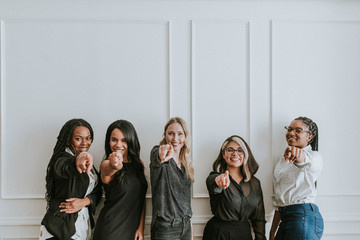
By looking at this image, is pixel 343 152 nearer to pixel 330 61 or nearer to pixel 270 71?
pixel 330 61

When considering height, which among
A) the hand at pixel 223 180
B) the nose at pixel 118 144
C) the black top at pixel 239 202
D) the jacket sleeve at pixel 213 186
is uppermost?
the nose at pixel 118 144

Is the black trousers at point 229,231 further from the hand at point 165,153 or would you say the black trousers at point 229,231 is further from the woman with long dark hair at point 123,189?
the hand at point 165,153

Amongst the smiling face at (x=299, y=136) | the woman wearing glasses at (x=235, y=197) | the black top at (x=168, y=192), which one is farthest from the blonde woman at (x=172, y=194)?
the smiling face at (x=299, y=136)

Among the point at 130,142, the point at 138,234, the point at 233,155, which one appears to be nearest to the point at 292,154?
the point at 233,155

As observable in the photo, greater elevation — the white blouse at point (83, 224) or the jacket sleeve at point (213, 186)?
the jacket sleeve at point (213, 186)

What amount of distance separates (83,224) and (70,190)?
A: 12.1 inches

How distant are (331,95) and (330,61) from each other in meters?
0.33

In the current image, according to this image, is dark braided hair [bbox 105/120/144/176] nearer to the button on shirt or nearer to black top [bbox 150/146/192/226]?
black top [bbox 150/146/192/226]

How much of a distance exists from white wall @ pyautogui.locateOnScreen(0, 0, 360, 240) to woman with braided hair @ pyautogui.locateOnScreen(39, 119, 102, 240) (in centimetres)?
30

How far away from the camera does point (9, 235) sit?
2590 millimetres

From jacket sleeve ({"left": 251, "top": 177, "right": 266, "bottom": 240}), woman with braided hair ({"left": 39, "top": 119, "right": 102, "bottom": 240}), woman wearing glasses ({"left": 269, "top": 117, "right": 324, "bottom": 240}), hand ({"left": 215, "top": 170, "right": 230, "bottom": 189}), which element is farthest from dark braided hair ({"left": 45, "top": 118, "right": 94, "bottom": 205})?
woman wearing glasses ({"left": 269, "top": 117, "right": 324, "bottom": 240})

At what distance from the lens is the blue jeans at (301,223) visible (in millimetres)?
2297

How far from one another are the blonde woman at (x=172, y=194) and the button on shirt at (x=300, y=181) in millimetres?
838

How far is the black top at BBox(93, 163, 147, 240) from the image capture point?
2281mm
